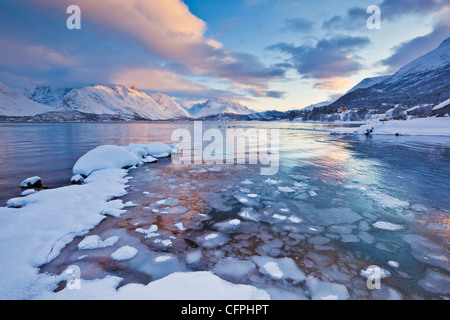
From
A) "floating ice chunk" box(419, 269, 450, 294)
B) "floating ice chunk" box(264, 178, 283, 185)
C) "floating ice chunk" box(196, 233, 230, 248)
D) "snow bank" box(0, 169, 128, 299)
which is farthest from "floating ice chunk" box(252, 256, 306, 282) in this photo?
"floating ice chunk" box(264, 178, 283, 185)

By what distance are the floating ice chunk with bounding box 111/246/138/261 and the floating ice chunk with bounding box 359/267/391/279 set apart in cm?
419

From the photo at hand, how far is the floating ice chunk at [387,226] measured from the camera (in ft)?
15.6

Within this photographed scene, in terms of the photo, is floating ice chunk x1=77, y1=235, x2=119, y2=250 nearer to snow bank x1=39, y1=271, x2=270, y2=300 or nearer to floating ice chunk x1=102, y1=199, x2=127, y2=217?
snow bank x1=39, y1=271, x2=270, y2=300

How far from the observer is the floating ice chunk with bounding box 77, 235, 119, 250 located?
4.05 metres

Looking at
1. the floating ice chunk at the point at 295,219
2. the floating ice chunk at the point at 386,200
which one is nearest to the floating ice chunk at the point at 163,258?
the floating ice chunk at the point at 295,219

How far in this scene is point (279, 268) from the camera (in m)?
3.47

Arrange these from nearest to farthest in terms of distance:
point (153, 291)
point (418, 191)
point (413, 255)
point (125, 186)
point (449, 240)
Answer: point (153, 291) → point (413, 255) → point (449, 240) → point (418, 191) → point (125, 186)

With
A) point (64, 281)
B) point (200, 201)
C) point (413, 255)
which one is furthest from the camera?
point (200, 201)

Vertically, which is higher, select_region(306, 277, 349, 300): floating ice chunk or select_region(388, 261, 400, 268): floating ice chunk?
select_region(388, 261, 400, 268): floating ice chunk

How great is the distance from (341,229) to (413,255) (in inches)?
50.7

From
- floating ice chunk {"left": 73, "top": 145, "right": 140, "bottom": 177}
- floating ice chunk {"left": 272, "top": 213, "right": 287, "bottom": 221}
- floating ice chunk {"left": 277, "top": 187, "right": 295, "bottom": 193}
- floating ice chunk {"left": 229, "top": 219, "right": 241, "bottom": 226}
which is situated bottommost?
floating ice chunk {"left": 229, "top": 219, "right": 241, "bottom": 226}

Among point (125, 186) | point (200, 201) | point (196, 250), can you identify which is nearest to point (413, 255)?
point (196, 250)
